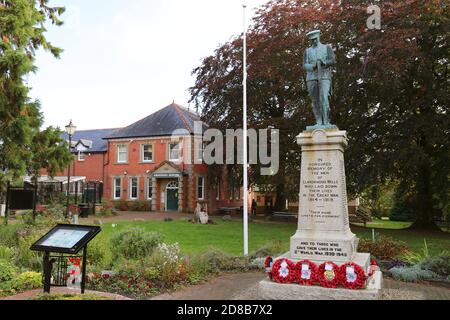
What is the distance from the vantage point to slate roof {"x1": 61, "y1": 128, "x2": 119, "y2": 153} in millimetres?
44375

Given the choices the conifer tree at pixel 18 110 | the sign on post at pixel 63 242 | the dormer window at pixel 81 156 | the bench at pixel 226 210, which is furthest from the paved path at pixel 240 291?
the dormer window at pixel 81 156

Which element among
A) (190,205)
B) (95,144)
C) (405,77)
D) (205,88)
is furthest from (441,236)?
(95,144)

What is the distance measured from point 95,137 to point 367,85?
33.0 meters

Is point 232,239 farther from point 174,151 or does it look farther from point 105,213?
point 174,151

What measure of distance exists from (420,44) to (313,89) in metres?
16.7

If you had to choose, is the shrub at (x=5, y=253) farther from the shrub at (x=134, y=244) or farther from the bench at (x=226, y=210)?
the bench at (x=226, y=210)

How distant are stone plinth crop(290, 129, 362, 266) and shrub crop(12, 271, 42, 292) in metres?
5.23

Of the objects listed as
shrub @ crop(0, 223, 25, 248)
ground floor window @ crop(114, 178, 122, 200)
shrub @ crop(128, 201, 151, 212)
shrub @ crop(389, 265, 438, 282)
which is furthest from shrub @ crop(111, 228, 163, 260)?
ground floor window @ crop(114, 178, 122, 200)

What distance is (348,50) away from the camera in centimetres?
2384

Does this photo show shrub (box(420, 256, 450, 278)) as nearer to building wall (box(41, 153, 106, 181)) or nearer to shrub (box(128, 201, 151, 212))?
shrub (box(128, 201, 151, 212))

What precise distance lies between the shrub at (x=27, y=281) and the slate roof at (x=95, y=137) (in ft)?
116

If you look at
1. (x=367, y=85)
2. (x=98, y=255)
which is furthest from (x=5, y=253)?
(x=367, y=85)

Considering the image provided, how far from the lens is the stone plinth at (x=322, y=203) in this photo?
8555 mm
